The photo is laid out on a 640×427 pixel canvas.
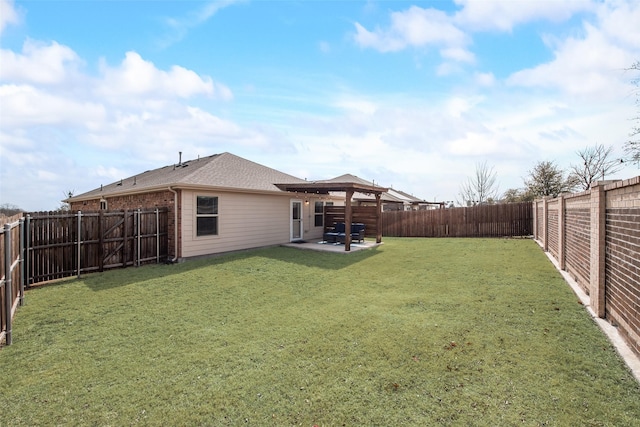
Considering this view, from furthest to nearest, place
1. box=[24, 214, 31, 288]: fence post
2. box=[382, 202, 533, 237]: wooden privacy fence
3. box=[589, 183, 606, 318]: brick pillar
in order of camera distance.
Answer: box=[382, 202, 533, 237]: wooden privacy fence < box=[24, 214, 31, 288]: fence post < box=[589, 183, 606, 318]: brick pillar

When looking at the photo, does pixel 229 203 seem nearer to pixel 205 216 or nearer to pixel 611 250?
pixel 205 216

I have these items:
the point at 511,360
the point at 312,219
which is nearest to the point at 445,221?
the point at 312,219

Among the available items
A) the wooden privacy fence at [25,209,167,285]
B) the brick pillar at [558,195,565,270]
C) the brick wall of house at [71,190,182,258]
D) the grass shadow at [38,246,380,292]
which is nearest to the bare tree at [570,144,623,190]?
the brick pillar at [558,195,565,270]

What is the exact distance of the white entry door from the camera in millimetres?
14243

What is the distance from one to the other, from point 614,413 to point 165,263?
1041cm

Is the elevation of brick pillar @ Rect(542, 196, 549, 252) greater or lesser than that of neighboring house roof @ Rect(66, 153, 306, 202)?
lesser

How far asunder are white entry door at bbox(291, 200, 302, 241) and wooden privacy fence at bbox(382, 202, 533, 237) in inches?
235

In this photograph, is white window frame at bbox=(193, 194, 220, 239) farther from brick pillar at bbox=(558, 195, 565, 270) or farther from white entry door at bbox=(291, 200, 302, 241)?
brick pillar at bbox=(558, 195, 565, 270)

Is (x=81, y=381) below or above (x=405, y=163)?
below

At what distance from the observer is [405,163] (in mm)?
27984

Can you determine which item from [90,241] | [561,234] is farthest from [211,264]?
[561,234]

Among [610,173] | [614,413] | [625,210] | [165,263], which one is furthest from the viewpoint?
[610,173]

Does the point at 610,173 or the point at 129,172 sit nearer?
the point at 129,172

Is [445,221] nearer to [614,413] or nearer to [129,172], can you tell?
[614,413]
